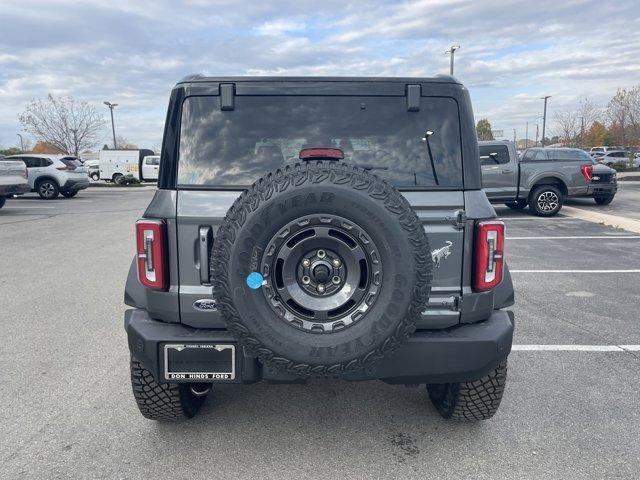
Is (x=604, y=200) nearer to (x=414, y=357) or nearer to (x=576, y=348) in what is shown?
(x=576, y=348)

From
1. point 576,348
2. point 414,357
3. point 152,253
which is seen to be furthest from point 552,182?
point 152,253

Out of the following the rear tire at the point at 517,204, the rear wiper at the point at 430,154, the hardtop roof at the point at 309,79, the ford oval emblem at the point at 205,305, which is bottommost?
the rear tire at the point at 517,204

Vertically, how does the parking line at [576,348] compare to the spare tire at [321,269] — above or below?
below

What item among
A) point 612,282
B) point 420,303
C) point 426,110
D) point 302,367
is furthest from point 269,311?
point 612,282

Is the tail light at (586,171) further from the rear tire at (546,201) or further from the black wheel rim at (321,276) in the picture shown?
the black wheel rim at (321,276)

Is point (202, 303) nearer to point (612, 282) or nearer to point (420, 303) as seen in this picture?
point (420, 303)

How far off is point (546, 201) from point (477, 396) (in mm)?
12191

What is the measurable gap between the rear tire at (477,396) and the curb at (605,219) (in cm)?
998

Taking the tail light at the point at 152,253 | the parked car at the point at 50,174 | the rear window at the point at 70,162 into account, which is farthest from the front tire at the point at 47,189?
the tail light at the point at 152,253

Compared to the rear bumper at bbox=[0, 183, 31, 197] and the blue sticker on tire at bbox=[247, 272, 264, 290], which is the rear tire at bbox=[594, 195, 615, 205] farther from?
the rear bumper at bbox=[0, 183, 31, 197]

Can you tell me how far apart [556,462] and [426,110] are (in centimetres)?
200

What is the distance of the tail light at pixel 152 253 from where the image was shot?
8.84 feet

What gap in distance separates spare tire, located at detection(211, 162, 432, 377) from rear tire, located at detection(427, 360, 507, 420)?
0.90 metres

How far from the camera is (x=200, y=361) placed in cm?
261
